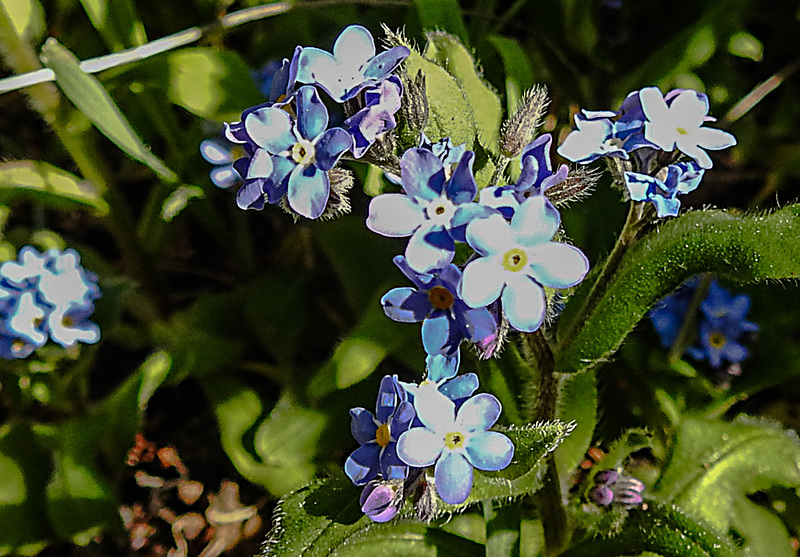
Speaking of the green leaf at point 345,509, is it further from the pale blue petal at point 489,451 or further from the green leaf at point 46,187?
the green leaf at point 46,187

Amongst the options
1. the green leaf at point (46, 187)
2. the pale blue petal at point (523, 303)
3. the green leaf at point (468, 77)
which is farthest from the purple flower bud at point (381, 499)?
the green leaf at point (46, 187)

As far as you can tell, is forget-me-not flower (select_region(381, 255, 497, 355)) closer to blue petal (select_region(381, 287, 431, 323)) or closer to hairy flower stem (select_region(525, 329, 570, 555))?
blue petal (select_region(381, 287, 431, 323))

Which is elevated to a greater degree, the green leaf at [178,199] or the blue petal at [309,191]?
the blue petal at [309,191]

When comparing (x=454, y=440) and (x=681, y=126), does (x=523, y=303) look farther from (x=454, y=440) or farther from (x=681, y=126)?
(x=681, y=126)

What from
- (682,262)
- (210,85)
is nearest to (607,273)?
(682,262)

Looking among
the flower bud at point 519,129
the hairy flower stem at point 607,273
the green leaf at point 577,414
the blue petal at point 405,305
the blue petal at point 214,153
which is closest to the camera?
the blue petal at point 405,305

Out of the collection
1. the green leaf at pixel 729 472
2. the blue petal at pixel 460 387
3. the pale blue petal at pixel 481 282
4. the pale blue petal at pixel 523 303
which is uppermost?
the pale blue petal at pixel 481 282

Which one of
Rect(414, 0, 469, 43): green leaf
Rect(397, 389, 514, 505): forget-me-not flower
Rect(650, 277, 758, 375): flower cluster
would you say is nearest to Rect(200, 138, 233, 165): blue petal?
Rect(414, 0, 469, 43): green leaf
